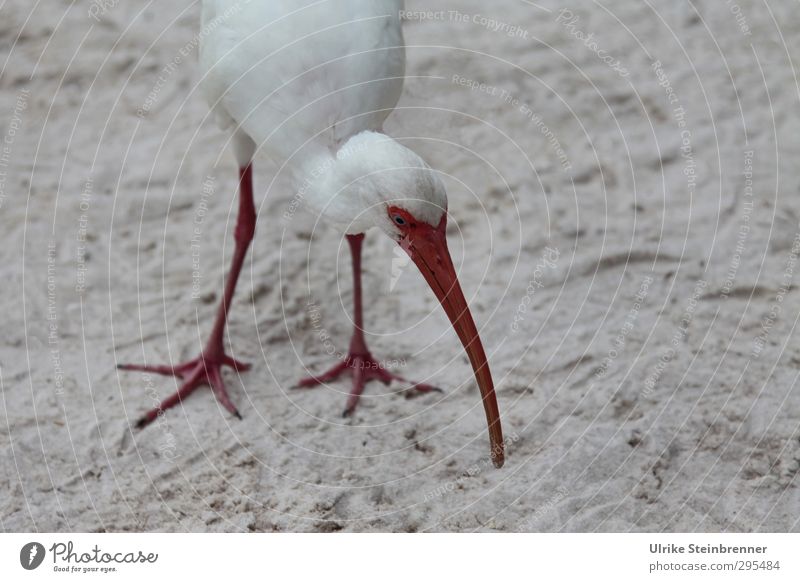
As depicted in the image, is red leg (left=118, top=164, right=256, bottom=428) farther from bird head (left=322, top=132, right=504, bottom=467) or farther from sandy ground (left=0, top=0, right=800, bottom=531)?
bird head (left=322, top=132, right=504, bottom=467)

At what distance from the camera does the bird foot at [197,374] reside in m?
3.66

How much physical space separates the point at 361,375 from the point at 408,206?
4.07 feet

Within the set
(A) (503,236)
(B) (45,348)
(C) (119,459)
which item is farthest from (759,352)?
(B) (45,348)

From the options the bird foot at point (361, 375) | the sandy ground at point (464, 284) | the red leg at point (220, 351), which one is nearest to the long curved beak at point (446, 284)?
the sandy ground at point (464, 284)

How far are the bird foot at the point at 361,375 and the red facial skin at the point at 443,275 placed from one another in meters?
0.78

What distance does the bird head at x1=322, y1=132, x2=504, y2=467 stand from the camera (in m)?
2.74

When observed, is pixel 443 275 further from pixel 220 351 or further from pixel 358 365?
pixel 220 351

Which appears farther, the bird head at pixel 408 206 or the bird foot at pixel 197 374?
the bird foot at pixel 197 374

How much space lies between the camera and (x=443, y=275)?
2912mm

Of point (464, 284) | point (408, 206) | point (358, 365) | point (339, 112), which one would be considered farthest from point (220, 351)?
point (408, 206)

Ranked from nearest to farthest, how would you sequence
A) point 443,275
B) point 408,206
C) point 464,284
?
point 408,206 → point 443,275 → point 464,284

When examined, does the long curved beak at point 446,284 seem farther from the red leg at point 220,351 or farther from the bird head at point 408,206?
the red leg at point 220,351
